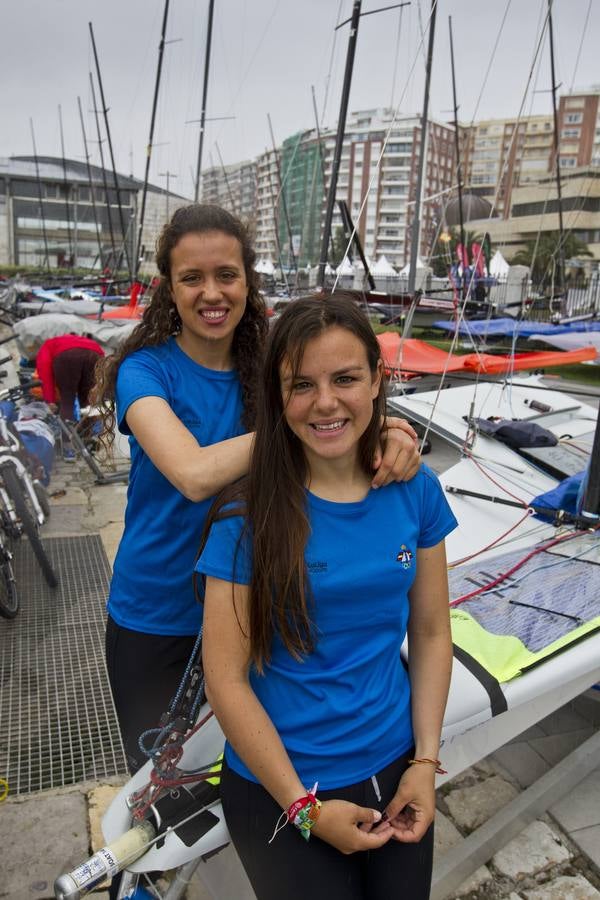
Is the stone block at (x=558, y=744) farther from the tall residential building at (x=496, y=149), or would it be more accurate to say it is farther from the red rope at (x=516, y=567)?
the tall residential building at (x=496, y=149)

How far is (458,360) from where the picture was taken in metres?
8.84

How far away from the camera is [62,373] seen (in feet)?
22.8

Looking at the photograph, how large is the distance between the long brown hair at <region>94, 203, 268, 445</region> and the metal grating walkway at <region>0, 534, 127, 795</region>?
1.93 metres

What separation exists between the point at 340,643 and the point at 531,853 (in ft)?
5.71

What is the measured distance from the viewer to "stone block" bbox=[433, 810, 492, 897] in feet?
7.35

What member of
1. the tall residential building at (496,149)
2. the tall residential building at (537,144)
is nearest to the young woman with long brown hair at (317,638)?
the tall residential building at (537,144)

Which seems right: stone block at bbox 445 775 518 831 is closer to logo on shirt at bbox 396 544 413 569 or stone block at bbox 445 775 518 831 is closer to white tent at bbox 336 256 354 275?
logo on shirt at bbox 396 544 413 569

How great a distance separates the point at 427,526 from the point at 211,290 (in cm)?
74

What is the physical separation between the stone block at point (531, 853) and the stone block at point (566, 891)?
2.5 inches

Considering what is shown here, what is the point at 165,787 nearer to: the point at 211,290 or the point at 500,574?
the point at 211,290

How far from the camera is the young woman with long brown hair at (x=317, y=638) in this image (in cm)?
125

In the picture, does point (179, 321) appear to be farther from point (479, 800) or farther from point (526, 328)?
point (526, 328)

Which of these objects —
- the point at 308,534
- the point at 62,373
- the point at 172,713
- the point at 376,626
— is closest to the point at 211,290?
the point at 308,534

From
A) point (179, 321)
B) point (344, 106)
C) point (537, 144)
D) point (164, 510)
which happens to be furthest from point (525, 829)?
point (537, 144)
